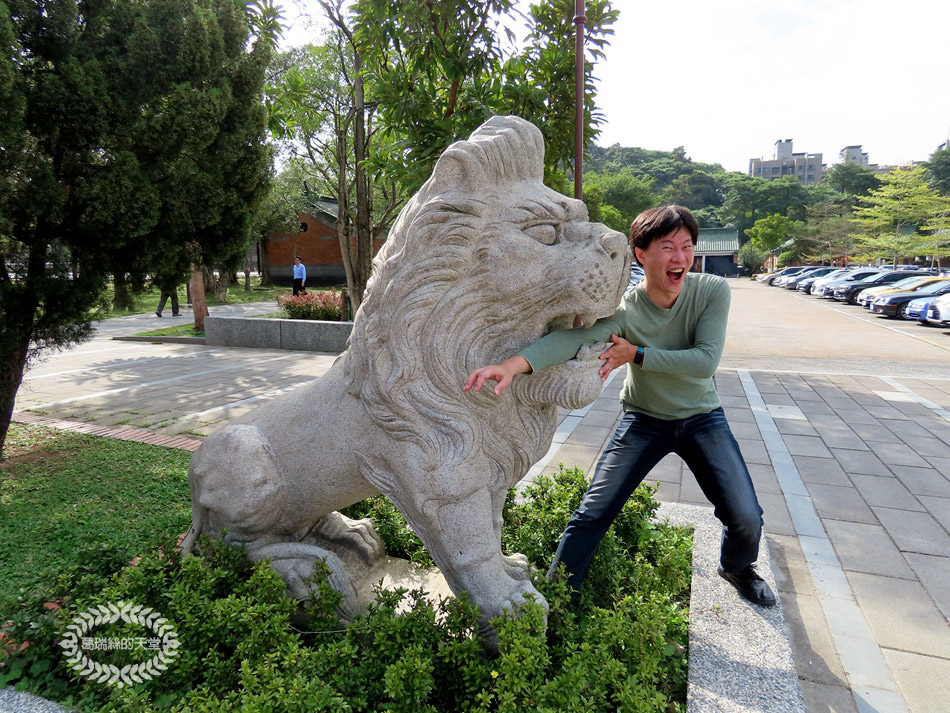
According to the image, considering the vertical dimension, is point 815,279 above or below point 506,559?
above

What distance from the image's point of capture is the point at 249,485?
6.27 ft

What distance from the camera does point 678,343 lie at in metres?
2.17

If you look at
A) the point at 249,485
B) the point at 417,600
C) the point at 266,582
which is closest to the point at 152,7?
the point at 249,485

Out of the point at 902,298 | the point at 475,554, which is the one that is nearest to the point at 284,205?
the point at 902,298

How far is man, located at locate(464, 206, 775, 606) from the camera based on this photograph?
201 cm

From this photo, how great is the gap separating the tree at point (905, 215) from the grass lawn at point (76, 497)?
→ 31.2m

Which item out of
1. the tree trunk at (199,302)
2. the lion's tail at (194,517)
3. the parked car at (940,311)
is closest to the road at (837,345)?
the parked car at (940,311)

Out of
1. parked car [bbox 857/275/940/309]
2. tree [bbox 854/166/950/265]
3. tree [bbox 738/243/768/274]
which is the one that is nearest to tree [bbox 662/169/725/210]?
tree [bbox 738/243/768/274]

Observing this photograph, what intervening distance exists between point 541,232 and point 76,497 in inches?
154

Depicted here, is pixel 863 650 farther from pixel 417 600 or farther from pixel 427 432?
pixel 427 432

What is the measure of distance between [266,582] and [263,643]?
19 cm

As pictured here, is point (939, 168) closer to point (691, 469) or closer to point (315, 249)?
point (315, 249)

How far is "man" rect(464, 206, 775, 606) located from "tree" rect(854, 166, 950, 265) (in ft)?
98.6

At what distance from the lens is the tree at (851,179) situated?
49.2 meters
